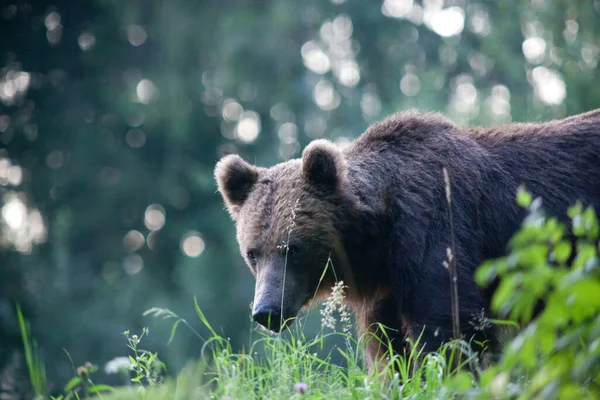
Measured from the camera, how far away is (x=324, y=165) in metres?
5.14

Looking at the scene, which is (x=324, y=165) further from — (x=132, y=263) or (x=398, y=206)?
(x=132, y=263)

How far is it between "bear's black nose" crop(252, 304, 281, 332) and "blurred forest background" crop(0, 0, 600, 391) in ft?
40.7

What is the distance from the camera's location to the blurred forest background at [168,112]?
1755 centimetres

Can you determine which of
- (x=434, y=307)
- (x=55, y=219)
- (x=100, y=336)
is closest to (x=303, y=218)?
(x=434, y=307)

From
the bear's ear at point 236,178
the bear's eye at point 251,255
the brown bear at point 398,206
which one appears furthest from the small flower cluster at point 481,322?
the bear's ear at point 236,178

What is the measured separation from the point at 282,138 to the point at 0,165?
6.72 meters

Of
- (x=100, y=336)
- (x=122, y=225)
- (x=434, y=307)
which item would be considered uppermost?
(x=434, y=307)

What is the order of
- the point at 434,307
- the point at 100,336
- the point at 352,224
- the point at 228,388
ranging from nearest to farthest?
the point at 228,388 → the point at 434,307 → the point at 352,224 → the point at 100,336

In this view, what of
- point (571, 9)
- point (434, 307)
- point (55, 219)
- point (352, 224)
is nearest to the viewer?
point (434, 307)

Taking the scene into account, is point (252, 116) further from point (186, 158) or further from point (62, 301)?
point (62, 301)

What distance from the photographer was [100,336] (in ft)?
56.6

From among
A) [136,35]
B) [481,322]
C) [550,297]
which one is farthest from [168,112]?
[550,297]

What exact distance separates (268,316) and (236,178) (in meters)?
1.26

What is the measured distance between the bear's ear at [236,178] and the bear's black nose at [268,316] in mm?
1154
